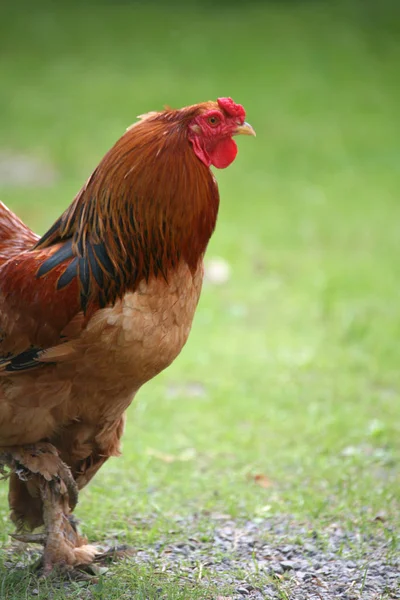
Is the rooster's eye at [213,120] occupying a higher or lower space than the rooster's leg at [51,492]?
higher

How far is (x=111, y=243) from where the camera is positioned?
13.8 feet

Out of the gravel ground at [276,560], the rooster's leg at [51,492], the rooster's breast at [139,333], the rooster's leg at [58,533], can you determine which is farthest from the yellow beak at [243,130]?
the gravel ground at [276,560]

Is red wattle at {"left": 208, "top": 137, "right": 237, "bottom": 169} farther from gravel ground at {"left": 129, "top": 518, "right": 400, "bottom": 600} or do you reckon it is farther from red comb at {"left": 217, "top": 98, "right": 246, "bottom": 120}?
gravel ground at {"left": 129, "top": 518, "right": 400, "bottom": 600}

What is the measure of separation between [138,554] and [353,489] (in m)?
1.92

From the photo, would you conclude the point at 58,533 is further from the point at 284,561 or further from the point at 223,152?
the point at 223,152

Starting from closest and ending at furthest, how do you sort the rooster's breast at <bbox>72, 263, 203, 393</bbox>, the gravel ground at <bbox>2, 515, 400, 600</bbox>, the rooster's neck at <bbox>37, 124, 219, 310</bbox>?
the rooster's breast at <bbox>72, 263, 203, 393</bbox> → the rooster's neck at <bbox>37, 124, 219, 310</bbox> → the gravel ground at <bbox>2, 515, 400, 600</bbox>

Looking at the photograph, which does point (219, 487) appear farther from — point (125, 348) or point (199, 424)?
point (125, 348)

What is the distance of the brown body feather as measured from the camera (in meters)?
4.11

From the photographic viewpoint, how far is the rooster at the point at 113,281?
4109mm

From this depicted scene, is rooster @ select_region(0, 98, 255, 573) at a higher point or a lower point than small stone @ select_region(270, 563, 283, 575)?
higher

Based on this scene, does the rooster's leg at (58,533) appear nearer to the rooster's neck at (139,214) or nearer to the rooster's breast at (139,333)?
the rooster's breast at (139,333)

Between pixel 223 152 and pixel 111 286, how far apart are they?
0.86 m

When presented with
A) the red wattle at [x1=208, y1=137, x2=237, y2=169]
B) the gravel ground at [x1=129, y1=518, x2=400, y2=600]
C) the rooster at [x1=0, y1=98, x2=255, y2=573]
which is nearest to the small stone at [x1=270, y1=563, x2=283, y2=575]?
the gravel ground at [x1=129, y1=518, x2=400, y2=600]

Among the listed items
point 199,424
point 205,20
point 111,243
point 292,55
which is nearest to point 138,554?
point 111,243
